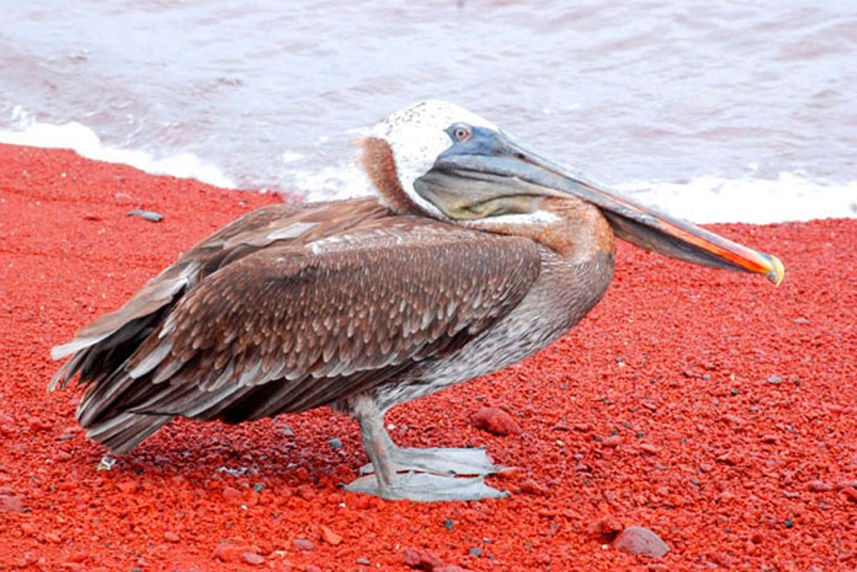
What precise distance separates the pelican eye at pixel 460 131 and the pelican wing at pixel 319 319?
1.27 feet

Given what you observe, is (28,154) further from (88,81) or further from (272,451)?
(272,451)

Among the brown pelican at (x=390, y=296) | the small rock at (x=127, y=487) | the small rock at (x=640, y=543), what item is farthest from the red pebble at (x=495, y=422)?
the small rock at (x=127, y=487)

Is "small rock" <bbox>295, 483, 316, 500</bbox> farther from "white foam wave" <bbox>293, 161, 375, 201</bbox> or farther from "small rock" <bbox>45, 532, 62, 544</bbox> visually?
"white foam wave" <bbox>293, 161, 375, 201</bbox>

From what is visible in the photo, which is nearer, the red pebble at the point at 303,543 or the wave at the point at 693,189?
the red pebble at the point at 303,543

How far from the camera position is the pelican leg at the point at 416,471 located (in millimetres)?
4145

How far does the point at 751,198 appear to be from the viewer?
8.66m

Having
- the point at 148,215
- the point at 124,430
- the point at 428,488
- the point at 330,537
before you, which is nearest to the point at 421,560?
the point at 330,537

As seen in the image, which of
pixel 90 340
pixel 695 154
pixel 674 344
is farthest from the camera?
pixel 695 154

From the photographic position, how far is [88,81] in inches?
467

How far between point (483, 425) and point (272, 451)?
888 mm

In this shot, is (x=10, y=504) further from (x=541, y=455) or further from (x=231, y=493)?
(x=541, y=455)

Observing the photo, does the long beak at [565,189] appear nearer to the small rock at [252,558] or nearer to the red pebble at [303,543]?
the red pebble at [303,543]

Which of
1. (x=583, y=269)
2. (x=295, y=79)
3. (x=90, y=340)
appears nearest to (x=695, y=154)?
(x=295, y=79)

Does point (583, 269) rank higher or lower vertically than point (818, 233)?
higher
